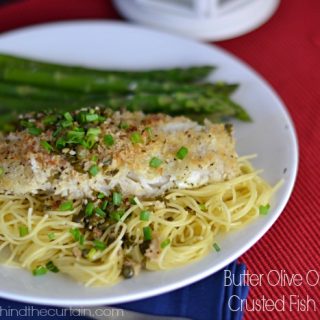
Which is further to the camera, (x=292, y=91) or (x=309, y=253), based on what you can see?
(x=292, y=91)

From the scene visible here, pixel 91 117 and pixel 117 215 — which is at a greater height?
pixel 91 117

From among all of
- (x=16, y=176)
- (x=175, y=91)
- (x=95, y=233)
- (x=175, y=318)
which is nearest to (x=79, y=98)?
(x=175, y=91)

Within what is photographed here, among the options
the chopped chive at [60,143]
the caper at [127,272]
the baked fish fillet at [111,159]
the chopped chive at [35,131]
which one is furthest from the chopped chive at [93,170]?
the caper at [127,272]

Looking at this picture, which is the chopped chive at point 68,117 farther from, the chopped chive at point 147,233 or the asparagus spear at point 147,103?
the chopped chive at point 147,233

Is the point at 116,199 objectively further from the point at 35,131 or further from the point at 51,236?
the point at 35,131

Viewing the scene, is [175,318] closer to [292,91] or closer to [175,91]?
[175,91]

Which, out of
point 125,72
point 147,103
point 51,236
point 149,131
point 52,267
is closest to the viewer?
point 52,267

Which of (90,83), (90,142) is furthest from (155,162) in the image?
(90,83)
